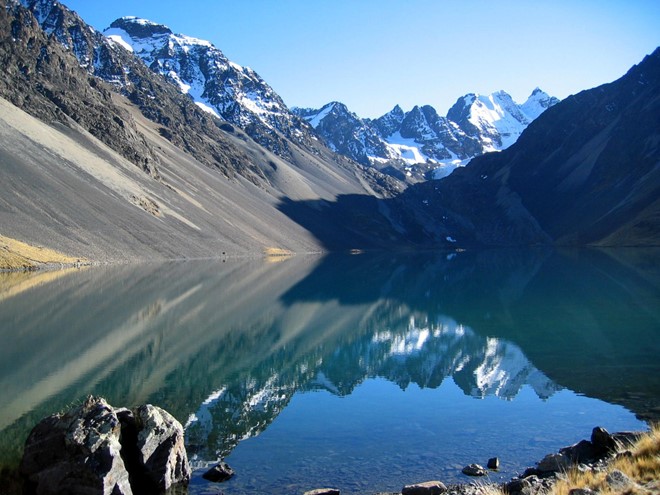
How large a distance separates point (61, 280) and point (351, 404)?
1807 inches

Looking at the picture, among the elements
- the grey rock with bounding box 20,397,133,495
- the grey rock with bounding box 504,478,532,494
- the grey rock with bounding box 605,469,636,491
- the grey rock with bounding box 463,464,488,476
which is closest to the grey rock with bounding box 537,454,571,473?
the grey rock with bounding box 463,464,488,476

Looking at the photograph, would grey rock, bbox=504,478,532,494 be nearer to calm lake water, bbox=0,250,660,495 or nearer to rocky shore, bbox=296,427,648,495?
rocky shore, bbox=296,427,648,495

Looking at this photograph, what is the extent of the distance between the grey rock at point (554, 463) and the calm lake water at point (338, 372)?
1042 mm

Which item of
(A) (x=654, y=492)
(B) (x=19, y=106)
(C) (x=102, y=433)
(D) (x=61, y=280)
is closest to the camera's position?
(A) (x=654, y=492)

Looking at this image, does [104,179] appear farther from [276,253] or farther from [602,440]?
[602,440]

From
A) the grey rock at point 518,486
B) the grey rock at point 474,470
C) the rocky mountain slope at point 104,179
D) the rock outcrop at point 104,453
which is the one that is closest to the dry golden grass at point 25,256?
the rocky mountain slope at point 104,179

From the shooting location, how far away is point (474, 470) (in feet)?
52.0

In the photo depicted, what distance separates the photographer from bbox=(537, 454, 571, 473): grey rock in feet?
48.6

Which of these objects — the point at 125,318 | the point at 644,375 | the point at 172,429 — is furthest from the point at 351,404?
the point at 125,318

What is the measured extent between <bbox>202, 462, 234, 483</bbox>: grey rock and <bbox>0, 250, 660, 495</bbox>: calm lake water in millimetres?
198

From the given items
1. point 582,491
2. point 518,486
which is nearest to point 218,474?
point 518,486

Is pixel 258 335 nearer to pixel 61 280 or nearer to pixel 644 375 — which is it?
pixel 644 375

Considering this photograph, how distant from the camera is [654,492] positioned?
28.7 feet

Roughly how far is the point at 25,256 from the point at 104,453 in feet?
216
